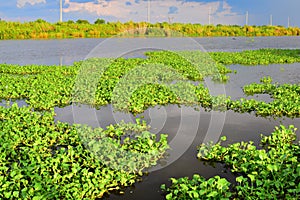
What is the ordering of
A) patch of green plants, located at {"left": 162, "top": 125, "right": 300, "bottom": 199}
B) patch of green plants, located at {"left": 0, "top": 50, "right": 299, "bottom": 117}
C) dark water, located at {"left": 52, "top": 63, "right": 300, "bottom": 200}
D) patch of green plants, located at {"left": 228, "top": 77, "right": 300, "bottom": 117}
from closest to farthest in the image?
patch of green plants, located at {"left": 162, "top": 125, "right": 300, "bottom": 199} → dark water, located at {"left": 52, "top": 63, "right": 300, "bottom": 200} → patch of green plants, located at {"left": 228, "top": 77, "right": 300, "bottom": 117} → patch of green plants, located at {"left": 0, "top": 50, "right": 299, "bottom": 117}

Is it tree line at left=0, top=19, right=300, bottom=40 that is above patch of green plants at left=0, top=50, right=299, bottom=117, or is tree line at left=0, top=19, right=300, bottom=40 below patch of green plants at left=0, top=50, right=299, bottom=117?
above

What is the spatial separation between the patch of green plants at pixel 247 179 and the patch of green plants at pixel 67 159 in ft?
3.49

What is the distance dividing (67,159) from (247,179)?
12.2 ft

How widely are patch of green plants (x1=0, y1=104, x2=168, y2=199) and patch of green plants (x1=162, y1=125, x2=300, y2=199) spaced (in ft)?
3.49

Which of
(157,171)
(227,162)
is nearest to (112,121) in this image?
(157,171)

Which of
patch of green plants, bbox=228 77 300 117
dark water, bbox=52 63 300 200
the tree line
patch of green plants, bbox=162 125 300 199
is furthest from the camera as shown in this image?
the tree line

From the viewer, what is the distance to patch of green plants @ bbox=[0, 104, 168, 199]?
6023 mm

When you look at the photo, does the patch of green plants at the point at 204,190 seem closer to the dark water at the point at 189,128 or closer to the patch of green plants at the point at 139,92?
the dark water at the point at 189,128

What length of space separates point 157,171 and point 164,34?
52.7 metres

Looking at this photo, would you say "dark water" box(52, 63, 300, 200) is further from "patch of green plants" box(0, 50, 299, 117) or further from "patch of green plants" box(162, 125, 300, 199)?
"patch of green plants" box(0, 50, 299, 117)

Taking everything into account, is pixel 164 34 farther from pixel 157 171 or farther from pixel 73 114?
pixel 157 171

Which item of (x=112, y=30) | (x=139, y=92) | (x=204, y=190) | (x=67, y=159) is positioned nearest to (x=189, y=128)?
(x=139, y=92)

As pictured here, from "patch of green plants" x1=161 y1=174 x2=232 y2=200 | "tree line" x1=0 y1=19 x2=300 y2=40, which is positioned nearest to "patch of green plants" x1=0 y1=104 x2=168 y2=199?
"patch of green plants" x1=161 y1=174 x2=232 y2=200

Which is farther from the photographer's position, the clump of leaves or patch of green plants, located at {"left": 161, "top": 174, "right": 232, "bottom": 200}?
the clump of leaves
